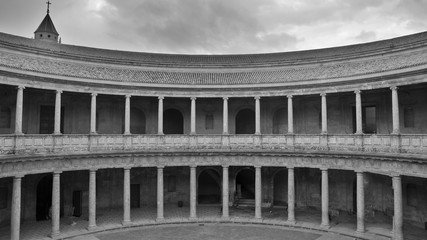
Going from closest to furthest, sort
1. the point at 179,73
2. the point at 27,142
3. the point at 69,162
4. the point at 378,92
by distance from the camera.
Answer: the point at 27,142
the point at 69,162
the point at 378,92
the point at 179,73

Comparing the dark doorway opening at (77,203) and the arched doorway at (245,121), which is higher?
the arched doorway at (245,121)

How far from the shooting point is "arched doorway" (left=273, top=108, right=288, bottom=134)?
33.8 meters

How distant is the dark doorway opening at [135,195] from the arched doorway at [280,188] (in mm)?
13381

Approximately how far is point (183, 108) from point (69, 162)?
1269cm

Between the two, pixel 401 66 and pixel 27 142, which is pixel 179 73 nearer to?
pixel 27 142

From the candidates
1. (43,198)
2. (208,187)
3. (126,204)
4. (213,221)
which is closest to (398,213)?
(213,221)

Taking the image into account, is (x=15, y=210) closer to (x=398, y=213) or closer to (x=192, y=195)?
(x=192, y=195)

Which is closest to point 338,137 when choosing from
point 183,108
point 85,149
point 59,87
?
point 183,108

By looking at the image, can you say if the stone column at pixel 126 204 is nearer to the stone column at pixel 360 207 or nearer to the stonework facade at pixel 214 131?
the stonework facade at pixel 214 131

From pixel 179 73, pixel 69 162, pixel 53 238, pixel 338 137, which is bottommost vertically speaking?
pixel 53 238

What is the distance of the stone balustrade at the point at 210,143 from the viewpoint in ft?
73.7

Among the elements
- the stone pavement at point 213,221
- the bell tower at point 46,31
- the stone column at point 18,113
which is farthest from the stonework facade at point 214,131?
the bell tower at point 46,31

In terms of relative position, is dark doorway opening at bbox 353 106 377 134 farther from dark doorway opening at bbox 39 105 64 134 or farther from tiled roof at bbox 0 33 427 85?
dark doorway opening at bbox 39 105 64 134

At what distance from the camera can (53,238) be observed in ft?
79.2
